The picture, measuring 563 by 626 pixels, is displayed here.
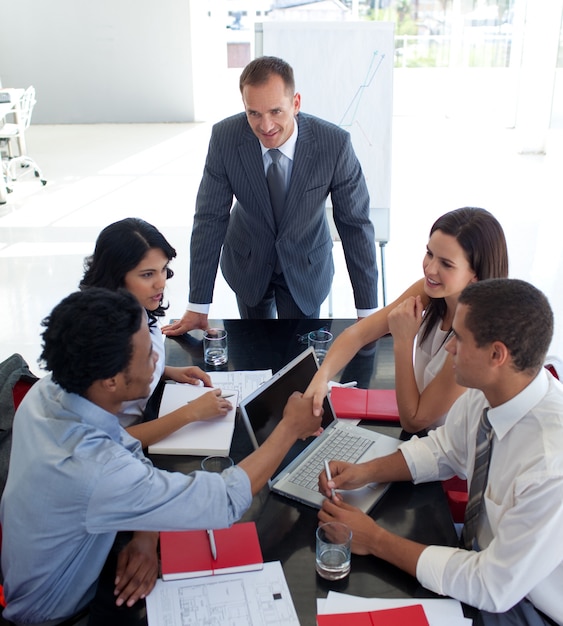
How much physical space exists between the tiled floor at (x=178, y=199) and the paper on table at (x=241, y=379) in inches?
83.2

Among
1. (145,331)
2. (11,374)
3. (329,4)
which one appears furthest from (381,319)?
(329,4)

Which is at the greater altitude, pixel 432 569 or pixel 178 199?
pixel 432 569

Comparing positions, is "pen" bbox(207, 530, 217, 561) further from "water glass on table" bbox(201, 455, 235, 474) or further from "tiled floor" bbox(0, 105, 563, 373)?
"tiled floor" bbox(0, 105, 563, 373)

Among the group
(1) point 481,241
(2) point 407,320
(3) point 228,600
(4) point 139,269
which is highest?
(1) point 481,241

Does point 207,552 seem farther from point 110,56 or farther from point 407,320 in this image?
point 110,56

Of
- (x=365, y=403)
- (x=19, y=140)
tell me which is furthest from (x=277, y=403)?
(x=19, y=140)

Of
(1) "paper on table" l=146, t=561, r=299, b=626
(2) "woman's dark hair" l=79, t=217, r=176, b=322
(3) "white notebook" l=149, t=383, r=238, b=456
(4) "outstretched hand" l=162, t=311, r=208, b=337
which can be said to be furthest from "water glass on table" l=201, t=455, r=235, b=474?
(4) "outstretched hand" l=162, t=311, r=208, b=337

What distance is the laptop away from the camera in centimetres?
161

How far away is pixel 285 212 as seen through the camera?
8.99 ft

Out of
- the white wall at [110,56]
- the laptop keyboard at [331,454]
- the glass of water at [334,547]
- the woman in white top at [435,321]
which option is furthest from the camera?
the white wall at [110,56]

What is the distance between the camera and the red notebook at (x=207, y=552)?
1392mm

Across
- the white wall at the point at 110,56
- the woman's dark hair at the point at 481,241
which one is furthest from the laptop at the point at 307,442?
the white wall at the point at 110,56

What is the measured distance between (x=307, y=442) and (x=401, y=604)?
549mm

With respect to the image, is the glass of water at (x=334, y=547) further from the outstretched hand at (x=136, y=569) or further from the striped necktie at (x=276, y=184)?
the striped necktie at (x=276, y=184)
